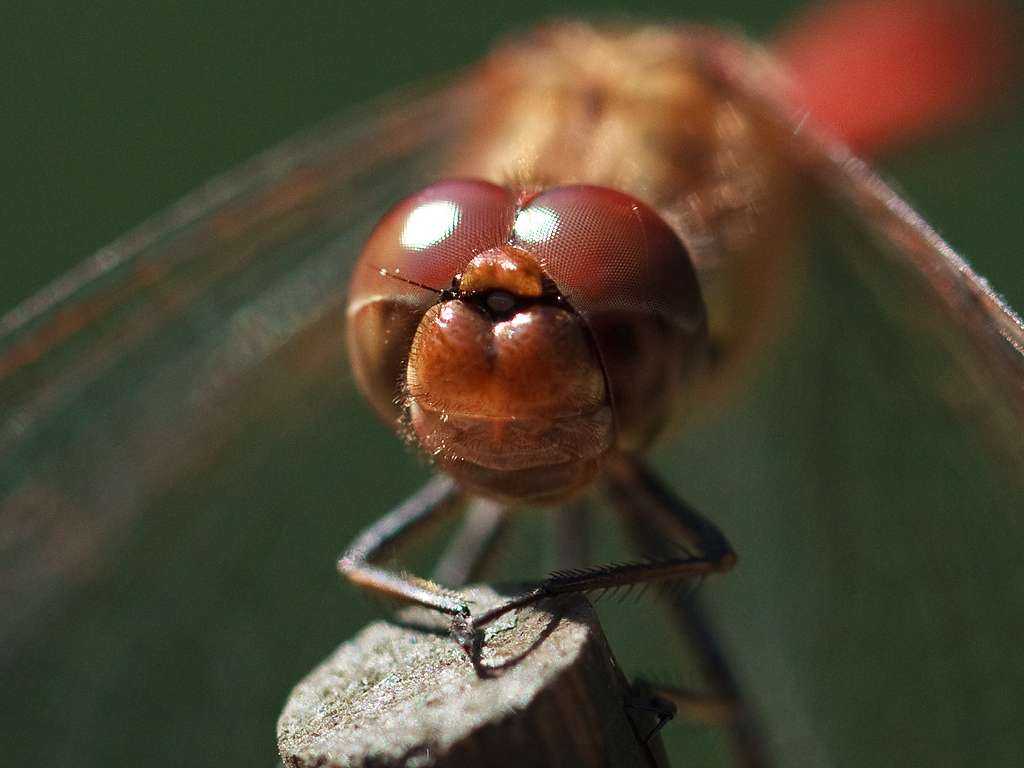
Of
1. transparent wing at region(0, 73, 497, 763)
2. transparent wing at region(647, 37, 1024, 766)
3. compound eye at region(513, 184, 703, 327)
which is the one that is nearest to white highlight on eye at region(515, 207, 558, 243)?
compound eye at region(513, 184, 703, 327)

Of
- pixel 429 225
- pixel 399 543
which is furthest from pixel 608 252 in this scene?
pixel 399 543

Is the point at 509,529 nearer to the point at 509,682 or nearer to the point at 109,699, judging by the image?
the point at 109,699

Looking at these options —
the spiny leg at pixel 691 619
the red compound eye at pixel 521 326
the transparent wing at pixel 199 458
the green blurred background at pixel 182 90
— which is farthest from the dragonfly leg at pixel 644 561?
the green blurred background at pixel 182 90

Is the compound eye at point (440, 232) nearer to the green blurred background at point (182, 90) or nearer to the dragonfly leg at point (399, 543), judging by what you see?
the dragonfly leg at point (399, 543)

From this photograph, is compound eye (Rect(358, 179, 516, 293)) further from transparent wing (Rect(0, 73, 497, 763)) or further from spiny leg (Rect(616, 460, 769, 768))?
transparent wing (Rect(0, 73, 497, 763))

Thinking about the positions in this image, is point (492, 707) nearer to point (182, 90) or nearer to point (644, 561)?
point (644, 561)

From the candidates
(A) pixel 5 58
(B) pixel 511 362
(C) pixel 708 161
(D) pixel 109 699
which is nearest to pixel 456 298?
(B) pixel 511 362

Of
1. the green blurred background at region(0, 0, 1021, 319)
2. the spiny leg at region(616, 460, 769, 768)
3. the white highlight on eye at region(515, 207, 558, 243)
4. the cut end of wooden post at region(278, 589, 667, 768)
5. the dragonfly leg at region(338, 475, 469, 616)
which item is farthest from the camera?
the green blurred background at region(0, 0, 1021, 319)
